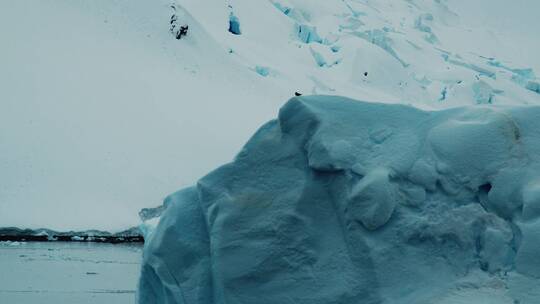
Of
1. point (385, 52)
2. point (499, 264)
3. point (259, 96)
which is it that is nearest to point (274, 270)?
point (499, 264)

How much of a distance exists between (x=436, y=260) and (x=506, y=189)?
376 mm

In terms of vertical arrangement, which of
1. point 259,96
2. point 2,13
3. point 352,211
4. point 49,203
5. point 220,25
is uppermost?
point 220,25

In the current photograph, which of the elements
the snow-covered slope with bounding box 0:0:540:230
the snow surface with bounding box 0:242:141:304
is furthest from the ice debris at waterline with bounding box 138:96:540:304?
the snow-covered slope with bounding box 0:0:540:230

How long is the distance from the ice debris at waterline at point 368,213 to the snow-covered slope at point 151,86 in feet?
21.0

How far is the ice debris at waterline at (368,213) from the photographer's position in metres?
2.48

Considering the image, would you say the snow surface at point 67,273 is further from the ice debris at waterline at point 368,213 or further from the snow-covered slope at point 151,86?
the ice debris at waterline at point 368,213

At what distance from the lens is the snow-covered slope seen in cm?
953

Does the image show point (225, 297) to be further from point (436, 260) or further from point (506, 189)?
point (506, 189)

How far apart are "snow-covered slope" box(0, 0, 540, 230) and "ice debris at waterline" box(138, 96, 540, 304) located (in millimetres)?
6409

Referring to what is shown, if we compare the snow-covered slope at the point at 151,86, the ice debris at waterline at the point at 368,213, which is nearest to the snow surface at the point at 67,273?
the snow-covered slope at the point at 151,86

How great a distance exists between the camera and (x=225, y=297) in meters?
2.71

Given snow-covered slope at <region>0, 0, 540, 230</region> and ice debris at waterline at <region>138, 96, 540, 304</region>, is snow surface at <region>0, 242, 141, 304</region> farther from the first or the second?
ice debris at waterline at <region>138, 96, 540, 304</region>

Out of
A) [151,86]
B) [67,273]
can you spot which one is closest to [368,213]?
[67,273]

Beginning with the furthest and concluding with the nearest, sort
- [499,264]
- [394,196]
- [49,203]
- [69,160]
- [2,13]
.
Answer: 1. [2,13]
2. [69,160]
3. [49,203]
4. [394,196]
5. [499,264]
